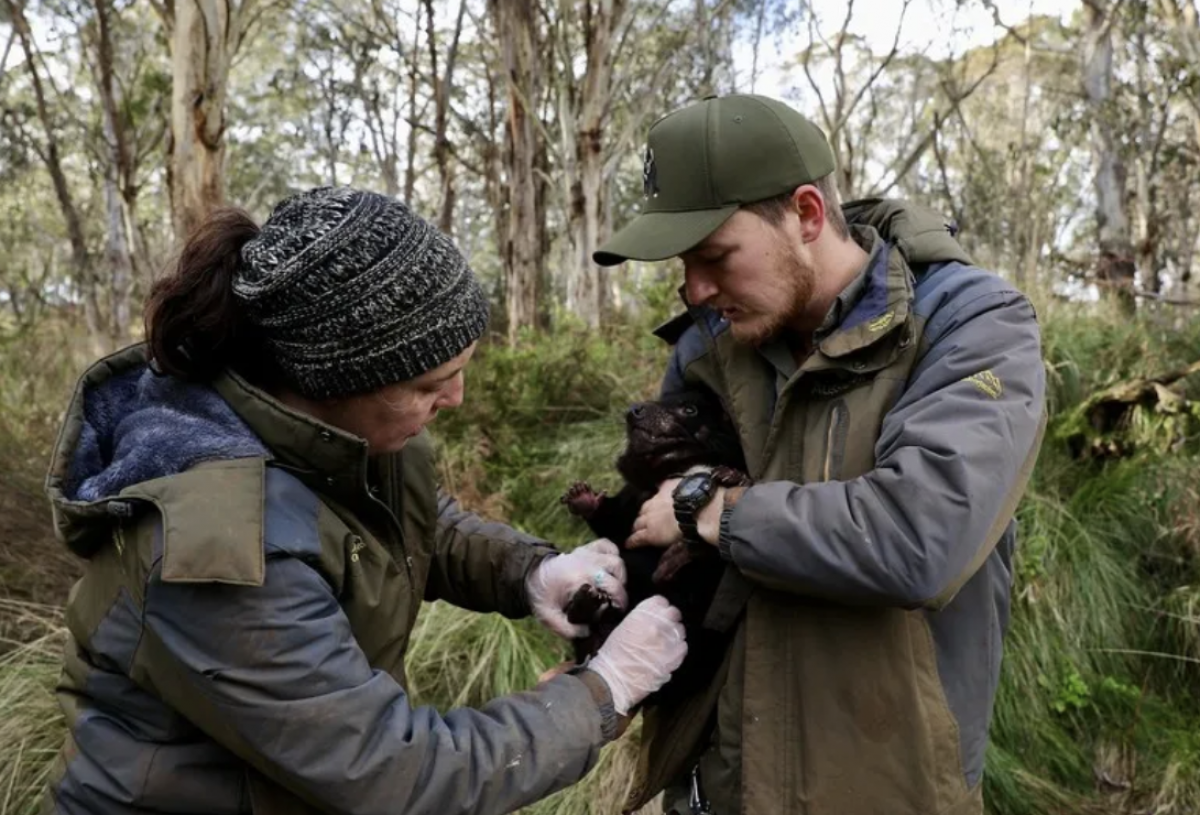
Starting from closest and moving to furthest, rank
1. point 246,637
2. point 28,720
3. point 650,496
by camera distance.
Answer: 1. point 246,637
2. point 650,496
3. point 28,720

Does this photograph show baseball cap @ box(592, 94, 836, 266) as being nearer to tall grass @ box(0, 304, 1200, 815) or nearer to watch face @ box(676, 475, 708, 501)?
watch face @ box(676, 475, 708, 501)

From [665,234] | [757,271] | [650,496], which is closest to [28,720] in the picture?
[650,496]

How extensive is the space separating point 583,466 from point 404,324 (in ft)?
12.0

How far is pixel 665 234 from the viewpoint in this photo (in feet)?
6.07

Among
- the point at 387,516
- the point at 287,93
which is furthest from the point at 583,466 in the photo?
the point at 287,93

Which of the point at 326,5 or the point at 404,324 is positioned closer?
the point at 404,324

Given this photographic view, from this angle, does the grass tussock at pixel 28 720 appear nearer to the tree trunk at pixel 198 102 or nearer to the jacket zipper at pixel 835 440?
the tree trunk at pixel 198 102

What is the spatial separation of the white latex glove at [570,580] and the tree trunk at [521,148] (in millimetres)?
7853

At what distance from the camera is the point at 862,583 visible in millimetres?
1471

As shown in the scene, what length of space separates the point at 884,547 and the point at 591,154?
855 centimetres

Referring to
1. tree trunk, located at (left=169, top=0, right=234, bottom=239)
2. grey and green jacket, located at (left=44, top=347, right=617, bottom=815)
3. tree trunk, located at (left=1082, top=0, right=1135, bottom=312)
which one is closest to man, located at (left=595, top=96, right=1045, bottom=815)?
grey and green jacket, located at (left=44, top=347, right=617, bottom=815)

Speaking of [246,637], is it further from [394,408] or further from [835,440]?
[835,440]

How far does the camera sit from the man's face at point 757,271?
1.85 meters

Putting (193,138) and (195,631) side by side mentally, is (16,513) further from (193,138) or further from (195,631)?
(195,631)
